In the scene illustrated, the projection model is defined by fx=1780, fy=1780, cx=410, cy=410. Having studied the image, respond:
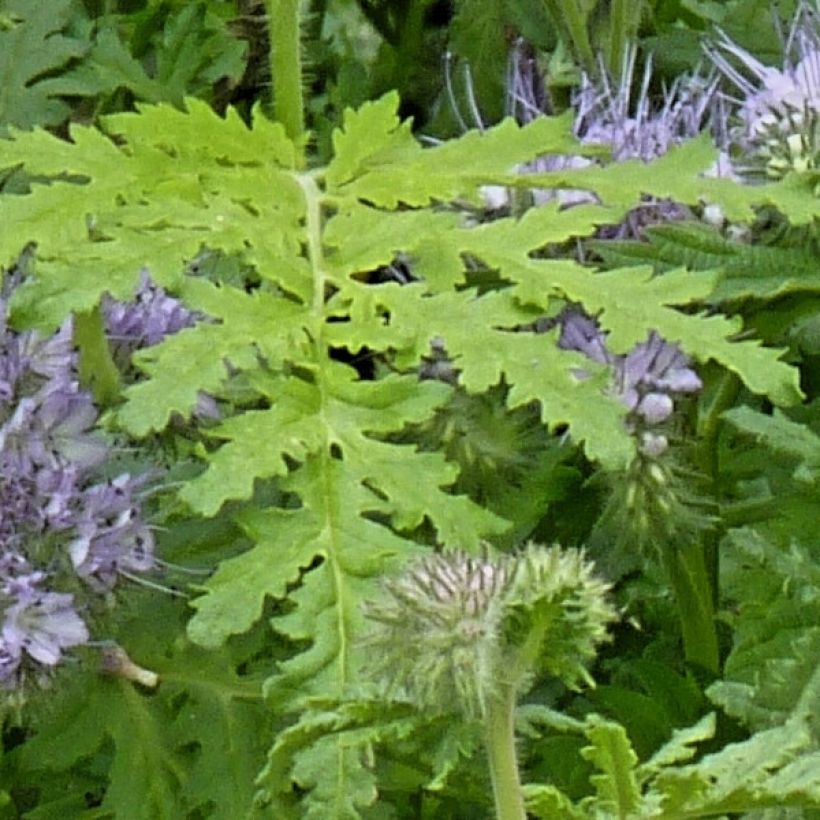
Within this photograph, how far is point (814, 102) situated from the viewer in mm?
676

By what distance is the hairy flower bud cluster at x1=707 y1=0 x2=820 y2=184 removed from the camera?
0.67 metres

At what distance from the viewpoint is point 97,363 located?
590 mm

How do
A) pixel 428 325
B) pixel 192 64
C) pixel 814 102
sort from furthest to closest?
pixel 192 64 < pixel 814 102 < pixel 428 325

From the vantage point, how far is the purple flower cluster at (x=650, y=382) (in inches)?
24.3

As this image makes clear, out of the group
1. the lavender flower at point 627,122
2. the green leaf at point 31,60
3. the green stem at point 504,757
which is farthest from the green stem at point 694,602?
the green leaf at point 31,60

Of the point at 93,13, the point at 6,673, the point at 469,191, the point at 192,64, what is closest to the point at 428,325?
the point at 469,191

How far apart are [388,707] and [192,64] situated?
1.57 feet

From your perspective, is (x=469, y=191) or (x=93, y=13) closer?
(x=469, y=191)

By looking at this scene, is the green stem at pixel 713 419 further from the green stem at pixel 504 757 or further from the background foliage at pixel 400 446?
the green stem at pixel 504 757

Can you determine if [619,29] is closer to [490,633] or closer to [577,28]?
[577,28]

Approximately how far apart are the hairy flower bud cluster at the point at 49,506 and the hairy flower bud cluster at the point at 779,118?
0.27m

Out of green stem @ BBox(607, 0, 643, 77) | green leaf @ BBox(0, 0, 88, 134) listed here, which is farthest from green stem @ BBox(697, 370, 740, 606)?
green leaf @ BBox(0, 0, 88, 134)

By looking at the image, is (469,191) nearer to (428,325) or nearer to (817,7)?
(428,325)

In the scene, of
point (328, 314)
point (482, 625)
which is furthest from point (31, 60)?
point (482, 625)
